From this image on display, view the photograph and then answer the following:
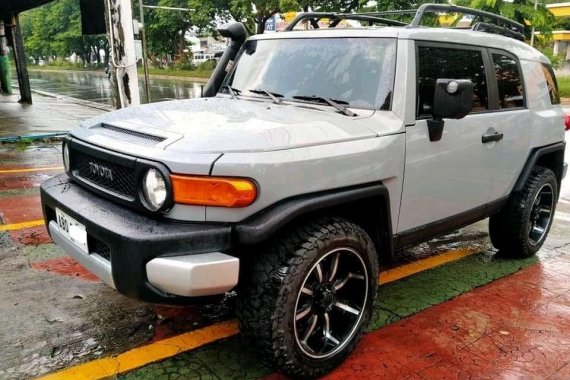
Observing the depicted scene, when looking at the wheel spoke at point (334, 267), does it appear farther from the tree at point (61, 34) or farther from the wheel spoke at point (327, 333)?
the tree at point (61, 34)

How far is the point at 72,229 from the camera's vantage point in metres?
2.64

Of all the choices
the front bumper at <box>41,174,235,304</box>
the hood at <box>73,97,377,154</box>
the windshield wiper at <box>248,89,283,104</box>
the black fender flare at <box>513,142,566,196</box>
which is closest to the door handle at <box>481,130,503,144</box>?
the black fender flare at <box>513,142,566,196</box>

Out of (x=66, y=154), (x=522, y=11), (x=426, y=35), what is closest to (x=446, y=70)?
(x=426, y=35)

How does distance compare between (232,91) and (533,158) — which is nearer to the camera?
(232,91)

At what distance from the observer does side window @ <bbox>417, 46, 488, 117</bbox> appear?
123 inches

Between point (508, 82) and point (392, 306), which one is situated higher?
point (508, 82)

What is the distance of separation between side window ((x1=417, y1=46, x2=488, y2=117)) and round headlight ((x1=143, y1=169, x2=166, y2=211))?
5.37 feet

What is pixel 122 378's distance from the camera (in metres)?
2.59

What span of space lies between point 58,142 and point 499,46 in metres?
8.35

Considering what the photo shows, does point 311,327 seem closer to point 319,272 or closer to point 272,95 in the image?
point 319,272

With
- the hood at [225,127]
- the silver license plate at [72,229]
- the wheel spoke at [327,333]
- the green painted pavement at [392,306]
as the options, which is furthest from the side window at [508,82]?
the silver license plate at [72,229]

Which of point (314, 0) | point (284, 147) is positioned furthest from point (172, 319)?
point (314, 0)

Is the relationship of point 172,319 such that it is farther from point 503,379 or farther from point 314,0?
point 314,0

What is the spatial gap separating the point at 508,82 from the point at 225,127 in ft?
8.22
